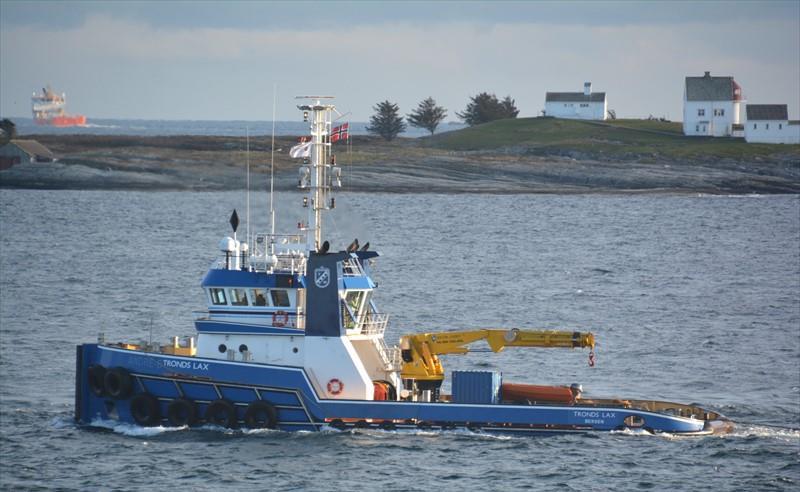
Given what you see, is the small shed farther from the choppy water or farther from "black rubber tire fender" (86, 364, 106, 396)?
"black rubber tire fender" (86, 364, 106, 396)

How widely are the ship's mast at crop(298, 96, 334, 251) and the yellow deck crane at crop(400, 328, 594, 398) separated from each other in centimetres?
322

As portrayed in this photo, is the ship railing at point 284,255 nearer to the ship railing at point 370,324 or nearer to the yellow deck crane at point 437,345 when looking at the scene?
the ship railing at point 370,324

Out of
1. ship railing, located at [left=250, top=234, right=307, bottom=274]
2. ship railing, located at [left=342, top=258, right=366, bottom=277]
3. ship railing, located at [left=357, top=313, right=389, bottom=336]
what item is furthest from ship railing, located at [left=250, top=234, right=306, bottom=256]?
ship railing, located at [left=357, top=313, right=389, bottom=336]

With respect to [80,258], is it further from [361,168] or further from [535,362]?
[361,168]

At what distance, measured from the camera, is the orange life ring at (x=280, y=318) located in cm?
3397

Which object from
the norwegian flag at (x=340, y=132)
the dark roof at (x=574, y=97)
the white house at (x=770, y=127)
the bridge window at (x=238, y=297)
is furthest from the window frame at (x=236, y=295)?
the dark roof at (x=574, y=97)

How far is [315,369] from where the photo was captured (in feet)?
110

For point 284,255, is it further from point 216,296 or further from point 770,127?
point 770,127

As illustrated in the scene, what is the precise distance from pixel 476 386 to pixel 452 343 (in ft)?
3.85

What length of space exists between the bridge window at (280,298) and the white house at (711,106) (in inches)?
4192

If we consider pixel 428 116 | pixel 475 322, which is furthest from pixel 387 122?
pixel 475 322

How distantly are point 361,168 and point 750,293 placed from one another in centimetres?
6599

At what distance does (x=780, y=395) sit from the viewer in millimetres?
39531

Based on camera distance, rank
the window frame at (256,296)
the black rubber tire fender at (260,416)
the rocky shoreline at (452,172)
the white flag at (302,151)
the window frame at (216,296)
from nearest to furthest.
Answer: the black rubber tire fender at (260,416) → the white flag at (302,151) → the window frame at (256,296) → the window frame at (216,296) → the rocky shoreline at (452,172)
